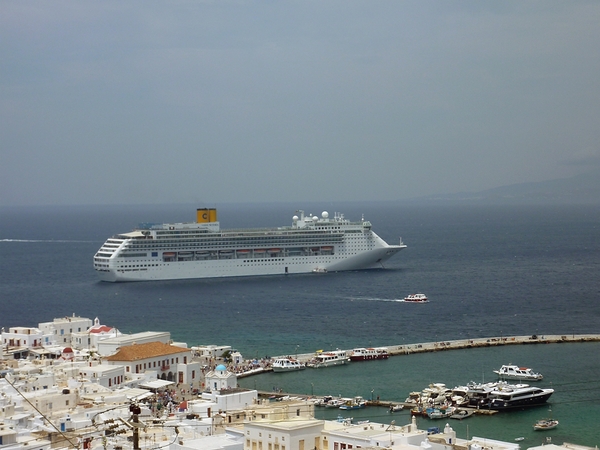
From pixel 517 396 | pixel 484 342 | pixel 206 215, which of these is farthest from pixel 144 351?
pixel 206 215

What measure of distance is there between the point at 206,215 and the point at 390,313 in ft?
105

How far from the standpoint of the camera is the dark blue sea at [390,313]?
1555 inches

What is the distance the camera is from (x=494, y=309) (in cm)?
6388

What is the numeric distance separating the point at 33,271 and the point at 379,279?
3252 centimetres

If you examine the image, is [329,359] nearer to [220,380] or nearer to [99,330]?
[220,380]

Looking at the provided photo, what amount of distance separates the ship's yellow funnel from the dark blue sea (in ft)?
27.6

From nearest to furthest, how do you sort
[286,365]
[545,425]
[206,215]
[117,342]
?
[545,425] < [117,342] < [286,365] < [206,215]

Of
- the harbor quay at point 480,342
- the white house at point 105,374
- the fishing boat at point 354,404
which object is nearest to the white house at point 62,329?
the white house at point 105,374

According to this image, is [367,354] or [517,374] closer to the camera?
[517,374]

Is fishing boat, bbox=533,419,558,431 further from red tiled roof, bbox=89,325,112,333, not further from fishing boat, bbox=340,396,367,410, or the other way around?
red tiled roof, bbox=89,325,112,333

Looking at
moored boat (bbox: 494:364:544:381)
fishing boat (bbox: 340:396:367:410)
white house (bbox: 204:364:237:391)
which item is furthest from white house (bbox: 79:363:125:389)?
moored boat (bbox: 494:364:544:381)

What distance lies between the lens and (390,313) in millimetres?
62438

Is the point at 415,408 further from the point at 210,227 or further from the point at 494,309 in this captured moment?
the point at 210,227

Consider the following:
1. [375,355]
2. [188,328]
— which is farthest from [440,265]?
[375,355]
